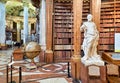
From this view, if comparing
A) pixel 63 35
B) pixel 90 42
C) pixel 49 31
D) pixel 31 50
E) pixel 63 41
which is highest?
pixel 49 31

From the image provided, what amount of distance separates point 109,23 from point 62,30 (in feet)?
7.05

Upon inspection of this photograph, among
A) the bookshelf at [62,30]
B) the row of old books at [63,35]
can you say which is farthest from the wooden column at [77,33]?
the row of old books at [63,35]

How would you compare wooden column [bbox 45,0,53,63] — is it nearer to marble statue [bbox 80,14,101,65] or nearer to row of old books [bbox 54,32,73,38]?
row of old books [bbox 54,32,73,38]

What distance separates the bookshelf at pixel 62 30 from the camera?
954 cm

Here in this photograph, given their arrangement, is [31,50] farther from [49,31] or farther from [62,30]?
[62,30]

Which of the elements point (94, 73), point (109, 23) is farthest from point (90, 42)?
point (109, 23)

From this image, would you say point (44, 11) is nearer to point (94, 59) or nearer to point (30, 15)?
point (94, 59)

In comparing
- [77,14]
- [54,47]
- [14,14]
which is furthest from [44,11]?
[14,14]

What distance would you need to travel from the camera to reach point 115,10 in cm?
933

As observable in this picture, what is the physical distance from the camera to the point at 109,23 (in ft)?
31.2

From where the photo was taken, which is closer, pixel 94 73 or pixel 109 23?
pixel 94 73

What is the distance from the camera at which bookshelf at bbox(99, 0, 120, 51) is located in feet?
30.5

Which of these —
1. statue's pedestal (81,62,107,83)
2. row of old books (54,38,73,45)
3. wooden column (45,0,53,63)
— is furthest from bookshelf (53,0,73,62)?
statue's pedestal (81,62,107,83)

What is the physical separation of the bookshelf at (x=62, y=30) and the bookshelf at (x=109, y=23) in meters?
1.45
